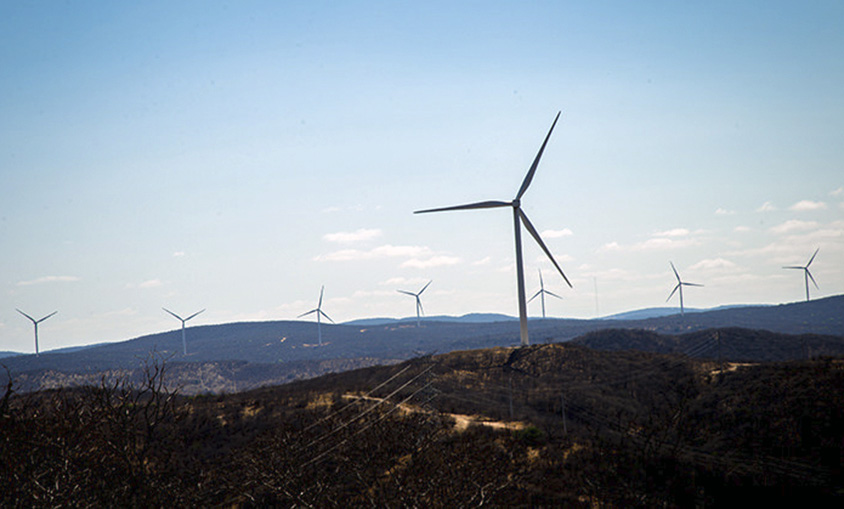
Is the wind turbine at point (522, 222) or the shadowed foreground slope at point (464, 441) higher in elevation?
the wind turbine at point (522, 222)

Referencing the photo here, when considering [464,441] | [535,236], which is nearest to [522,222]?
[535,236]

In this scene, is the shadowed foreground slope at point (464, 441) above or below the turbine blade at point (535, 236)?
below

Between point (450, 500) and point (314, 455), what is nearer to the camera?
point (450, 500)

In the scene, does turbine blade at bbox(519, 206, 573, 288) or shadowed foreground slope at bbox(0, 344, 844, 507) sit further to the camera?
turbine blade at bbox(519, 206, 573, 288)

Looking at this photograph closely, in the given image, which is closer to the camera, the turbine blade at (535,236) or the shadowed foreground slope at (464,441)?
the shadowed foreground slope at (464,441)

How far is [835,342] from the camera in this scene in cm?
13588

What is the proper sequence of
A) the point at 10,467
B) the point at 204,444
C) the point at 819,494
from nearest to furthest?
the point at 10,467 < the point at 819,494 < the point at 204,444

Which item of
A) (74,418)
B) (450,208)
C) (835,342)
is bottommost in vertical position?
(835,342)

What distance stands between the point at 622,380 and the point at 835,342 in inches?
3287

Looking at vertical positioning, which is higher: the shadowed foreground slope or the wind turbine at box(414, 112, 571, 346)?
the wind turbine at box(414, 112, 571, 346)

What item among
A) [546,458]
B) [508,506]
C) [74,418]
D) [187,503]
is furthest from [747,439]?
[74,418]

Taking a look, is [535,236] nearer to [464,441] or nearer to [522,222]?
[522,222]

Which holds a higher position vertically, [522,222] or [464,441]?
[522,222]

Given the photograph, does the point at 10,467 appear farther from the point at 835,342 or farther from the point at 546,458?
the point at 835,342
